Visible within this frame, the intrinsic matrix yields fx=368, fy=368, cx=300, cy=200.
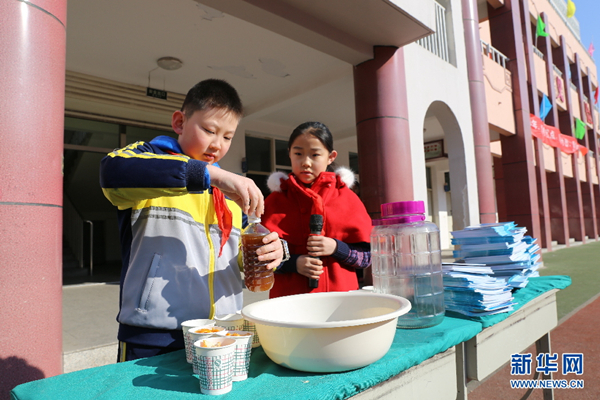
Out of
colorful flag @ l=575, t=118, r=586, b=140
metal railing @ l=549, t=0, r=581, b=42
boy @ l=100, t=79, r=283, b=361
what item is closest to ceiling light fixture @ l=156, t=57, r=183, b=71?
boy @ l=100, t=79, r=283, b=361

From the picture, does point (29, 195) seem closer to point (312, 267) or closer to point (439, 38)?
point (312, 267)

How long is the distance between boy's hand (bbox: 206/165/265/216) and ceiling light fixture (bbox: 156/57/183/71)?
6249 millimetres

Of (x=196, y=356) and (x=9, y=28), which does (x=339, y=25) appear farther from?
(x=196, y=356)

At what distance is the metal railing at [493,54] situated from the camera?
11.0 meters

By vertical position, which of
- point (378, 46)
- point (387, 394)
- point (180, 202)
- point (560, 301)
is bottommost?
point (560, 301)

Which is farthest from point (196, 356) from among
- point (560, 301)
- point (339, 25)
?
point (560, 301)

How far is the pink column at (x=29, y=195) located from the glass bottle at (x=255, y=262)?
1.57 m

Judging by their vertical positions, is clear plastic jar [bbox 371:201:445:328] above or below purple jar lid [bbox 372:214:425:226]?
below

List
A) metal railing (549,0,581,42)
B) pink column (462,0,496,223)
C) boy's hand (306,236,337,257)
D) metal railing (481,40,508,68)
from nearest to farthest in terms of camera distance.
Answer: boy's hand (306,236,337,257) → pink column (462,0,496,223) → metal railing (481,40,508,68) → metal railing (549,0,581,42)

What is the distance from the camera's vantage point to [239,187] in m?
1.19

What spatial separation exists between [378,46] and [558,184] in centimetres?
1638

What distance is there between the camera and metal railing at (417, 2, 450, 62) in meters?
8.00

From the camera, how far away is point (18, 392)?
101 centimetres

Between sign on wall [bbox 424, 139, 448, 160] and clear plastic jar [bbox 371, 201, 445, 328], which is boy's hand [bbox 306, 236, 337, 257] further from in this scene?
sign on wall [bbox 424, 139, 448, 160]
